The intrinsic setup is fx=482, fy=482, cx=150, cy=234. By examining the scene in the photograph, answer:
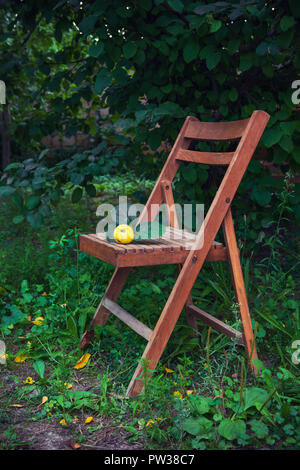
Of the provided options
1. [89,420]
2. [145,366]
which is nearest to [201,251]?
[145,366]

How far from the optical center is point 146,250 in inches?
79.0

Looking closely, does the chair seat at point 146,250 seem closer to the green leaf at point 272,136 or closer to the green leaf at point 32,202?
the green leaf at point 32,202

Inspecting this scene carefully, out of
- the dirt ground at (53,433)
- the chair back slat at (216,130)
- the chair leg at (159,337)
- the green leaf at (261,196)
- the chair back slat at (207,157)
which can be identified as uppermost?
the chair back slat at (216,130)

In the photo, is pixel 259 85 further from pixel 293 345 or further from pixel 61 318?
pixel 61 318

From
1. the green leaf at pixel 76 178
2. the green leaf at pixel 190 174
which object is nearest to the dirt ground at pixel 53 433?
the green leaf at pixel 76 178

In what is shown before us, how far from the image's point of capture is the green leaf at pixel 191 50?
250cm

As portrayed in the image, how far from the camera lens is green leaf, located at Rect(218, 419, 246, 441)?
174 cm

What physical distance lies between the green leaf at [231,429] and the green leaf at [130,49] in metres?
1.86

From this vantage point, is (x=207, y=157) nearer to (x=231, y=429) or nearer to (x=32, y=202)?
(x=32, y=202)

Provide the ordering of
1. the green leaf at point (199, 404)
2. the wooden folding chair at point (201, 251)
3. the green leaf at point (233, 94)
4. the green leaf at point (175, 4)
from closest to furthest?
the green leaf at point (199, 404) → the wooden folding chair at point (201, 251) → the green leaf at point (175, 4) → the green leaf at point (233, 94)

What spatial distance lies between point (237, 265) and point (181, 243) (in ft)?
0.89

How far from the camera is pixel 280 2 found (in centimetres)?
250

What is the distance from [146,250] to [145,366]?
1.57 ft

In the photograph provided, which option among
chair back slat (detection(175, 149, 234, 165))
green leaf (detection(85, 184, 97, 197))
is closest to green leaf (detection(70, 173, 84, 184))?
green leaf (detection(85, 184, 97, 197))
